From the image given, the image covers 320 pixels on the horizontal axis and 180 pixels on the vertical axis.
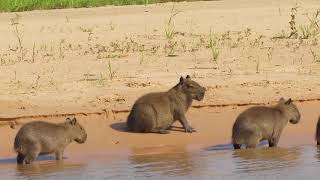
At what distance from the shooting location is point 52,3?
23.6 m

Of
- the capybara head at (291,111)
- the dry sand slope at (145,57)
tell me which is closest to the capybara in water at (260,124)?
the capybara head at (291,111)

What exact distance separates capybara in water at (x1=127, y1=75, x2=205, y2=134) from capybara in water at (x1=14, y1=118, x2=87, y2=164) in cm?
87

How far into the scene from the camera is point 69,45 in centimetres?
1725

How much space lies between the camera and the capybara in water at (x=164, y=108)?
12414 millimetres

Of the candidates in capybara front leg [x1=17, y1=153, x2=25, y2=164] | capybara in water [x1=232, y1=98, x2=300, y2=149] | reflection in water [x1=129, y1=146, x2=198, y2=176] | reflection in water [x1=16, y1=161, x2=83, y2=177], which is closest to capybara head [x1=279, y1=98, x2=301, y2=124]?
capybara in water [x1=232, y1=98, x2=300, y2=149]

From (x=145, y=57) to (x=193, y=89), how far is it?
118 inches

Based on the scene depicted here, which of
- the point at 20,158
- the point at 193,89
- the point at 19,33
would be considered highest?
the point at 19,33

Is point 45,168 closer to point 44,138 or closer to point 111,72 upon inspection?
point 44,138

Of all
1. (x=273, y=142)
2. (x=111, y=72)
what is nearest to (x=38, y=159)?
(x=273, y=142)

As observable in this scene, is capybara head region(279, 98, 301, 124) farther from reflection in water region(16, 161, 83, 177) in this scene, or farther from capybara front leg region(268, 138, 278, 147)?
reflection in water region(16, 161, 83, 177)

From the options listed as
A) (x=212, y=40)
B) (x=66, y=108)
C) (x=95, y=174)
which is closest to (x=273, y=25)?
(x=212, y=40)

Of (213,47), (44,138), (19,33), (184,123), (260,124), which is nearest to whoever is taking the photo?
(44,138)

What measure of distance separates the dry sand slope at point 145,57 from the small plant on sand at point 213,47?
0.02 meters

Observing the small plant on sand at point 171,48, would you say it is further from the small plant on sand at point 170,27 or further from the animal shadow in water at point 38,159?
the animal shadow in water at point 38,159
